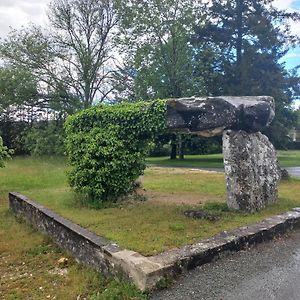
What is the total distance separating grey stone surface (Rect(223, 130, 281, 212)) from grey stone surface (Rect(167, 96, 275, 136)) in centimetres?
19

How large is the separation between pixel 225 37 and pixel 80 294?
17.0 metres

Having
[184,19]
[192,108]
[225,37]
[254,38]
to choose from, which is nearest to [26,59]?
[184,19]

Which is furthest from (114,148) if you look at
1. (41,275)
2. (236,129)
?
(41,275)

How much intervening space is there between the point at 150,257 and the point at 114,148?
266 centimetres

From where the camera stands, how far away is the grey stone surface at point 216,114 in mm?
5258

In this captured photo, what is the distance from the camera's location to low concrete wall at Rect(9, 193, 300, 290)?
10.4 ft

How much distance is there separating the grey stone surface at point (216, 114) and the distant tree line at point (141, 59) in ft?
40.0

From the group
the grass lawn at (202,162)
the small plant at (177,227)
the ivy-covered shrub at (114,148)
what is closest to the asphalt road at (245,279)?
the small plant at (177,227)

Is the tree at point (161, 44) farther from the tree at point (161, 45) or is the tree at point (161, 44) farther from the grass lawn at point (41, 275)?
the grass lawn at point (41, 275)

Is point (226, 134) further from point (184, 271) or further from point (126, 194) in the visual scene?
point (184, 271)

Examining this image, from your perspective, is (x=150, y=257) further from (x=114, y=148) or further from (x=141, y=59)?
(x=141, y=59)

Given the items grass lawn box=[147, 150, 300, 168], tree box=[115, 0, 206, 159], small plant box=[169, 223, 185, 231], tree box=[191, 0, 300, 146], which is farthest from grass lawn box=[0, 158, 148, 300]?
tree box=[115, 0, 206, 159]

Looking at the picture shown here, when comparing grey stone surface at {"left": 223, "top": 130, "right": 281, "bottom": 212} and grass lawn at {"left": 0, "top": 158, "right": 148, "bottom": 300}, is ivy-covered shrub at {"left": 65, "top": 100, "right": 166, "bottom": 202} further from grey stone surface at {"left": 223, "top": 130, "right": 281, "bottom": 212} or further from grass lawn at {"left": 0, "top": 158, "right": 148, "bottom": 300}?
grass lawn at {"left": 0, "top": 158, "right": 148, "bottom": 300}

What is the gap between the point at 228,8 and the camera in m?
17.5
